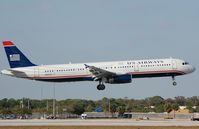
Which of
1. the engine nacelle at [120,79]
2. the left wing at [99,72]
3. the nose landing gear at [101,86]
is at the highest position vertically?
the left wing at [99,72]

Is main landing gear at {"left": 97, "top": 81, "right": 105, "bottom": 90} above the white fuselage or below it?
below

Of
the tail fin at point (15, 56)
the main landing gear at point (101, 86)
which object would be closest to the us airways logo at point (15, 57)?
the tail fin at point (15, 56)

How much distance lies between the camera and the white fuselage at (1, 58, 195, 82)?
329 ft

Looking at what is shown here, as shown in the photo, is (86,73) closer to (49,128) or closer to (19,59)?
(19,59)

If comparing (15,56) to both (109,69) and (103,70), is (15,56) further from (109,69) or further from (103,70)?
(109,69)

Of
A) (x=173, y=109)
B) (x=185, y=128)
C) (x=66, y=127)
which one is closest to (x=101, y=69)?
(x=66, y=127)

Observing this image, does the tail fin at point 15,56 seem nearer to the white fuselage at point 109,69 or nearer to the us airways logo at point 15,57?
the us airways logo at point 15,57

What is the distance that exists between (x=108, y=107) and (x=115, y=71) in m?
94.7

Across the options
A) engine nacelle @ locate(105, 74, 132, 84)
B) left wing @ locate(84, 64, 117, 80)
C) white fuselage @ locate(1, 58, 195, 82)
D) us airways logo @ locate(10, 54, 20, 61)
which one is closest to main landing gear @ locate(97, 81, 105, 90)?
left wing @ locate(84, 64, 117, 80)

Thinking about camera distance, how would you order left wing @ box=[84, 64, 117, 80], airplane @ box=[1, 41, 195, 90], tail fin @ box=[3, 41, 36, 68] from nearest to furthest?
airplane @ box=[1, 41, 195, 90] < left wing @ box=[84, 64, 117, 80] < tail fin @ box=[3, 41, 36, 68]

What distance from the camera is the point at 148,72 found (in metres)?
100

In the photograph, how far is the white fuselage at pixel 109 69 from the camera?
100312 mm

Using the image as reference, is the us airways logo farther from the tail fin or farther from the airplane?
the airplane

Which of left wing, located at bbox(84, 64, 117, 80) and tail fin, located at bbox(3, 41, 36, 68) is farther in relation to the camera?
tail fin, located at bbox(3, 41, 36, 68)
